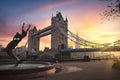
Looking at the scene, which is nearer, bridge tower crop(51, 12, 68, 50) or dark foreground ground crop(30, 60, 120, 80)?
dark foreground ground crop(30, 60, 120, 80)

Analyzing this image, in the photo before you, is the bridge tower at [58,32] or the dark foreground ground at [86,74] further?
the bridge tower at [58,32]

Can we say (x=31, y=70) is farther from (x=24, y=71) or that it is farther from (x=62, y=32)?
(x=62, y=32)

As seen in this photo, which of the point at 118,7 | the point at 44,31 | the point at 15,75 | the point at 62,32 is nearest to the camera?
the point at 118,7

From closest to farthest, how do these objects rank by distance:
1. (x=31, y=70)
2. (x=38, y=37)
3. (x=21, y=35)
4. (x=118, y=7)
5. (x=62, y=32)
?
(x=118, y=7) < (x=31, y=70) < (x=21, y=35) < (x=62, y=32) < (x=38, y=37)

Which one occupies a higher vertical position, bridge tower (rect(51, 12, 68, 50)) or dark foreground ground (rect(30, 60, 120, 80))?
bridge tower (rect(51, 12, 68, 50))

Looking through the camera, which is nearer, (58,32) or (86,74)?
(86,74)

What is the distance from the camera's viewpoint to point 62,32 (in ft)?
253

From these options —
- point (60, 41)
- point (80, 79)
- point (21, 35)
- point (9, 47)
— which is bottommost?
point (80, 79)

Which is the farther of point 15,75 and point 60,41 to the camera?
point 60,41

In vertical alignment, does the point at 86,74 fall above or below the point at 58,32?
below

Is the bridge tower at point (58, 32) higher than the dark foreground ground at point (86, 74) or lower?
higher

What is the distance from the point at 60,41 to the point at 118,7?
234 feet

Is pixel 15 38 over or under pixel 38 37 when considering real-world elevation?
under

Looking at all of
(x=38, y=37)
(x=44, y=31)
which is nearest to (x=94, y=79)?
(x=44, y=31)
